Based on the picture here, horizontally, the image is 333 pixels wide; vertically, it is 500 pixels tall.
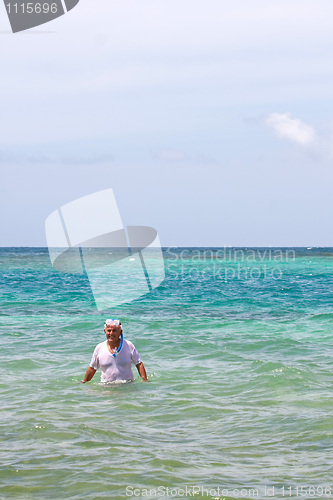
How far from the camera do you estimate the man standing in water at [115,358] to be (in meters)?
9.89

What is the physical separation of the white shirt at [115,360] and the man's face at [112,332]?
0.22 meters

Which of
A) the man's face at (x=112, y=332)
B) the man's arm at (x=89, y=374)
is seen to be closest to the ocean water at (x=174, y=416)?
the man's arm at (x=89, y=374)

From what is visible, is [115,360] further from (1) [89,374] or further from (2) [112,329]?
(2) [112,329]

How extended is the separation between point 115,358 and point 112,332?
55 centimetres

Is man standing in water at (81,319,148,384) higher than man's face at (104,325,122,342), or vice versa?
man's face at (104,325,122,342)

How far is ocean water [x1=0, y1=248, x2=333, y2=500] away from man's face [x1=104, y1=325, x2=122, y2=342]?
82 centimetres

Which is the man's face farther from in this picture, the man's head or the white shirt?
the white shirt

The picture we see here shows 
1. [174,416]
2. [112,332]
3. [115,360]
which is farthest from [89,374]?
[174,416]

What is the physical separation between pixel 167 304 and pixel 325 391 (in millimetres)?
15458

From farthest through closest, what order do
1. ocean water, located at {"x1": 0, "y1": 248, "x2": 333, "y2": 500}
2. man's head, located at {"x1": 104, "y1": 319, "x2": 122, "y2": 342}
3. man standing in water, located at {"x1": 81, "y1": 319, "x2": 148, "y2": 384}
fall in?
man standing in water, located at {"x1": 81, "y1": 319, "x2": 148, "y2": 384}, man's head, located at {"x1": 104, "y1": 319, "x2": 122, "y2": 342}, ocean water, located at {"x1": 0, "y1": 248, "x2": 333, "y2": 500}

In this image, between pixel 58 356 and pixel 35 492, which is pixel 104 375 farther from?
pixel 35 492

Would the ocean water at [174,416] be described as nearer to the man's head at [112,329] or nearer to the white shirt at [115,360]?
the white shirt at [115,360]

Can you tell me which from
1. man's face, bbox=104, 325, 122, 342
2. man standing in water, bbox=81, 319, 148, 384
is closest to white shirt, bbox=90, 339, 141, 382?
man standing in water, bbox=81, 319, 148, 384

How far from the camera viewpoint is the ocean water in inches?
238
